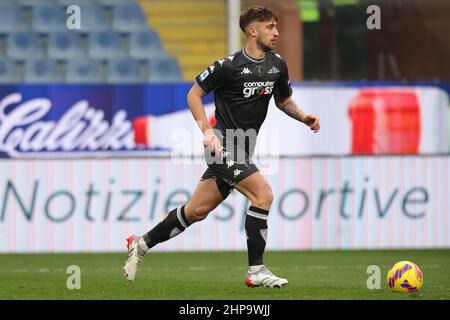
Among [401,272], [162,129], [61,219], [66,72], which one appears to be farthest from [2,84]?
[401,272]

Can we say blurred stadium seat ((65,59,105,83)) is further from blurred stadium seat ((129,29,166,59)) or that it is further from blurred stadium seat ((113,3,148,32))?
blurred stadium seat ((113,3,148,32))

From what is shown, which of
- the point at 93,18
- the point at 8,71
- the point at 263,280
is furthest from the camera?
the point at 93,18

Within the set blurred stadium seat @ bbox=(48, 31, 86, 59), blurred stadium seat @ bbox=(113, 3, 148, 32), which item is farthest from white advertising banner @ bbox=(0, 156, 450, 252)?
blurred stadium seat @ bbox=(113, 3, 148, 32)

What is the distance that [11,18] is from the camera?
16312 mm

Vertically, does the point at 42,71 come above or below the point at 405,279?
above

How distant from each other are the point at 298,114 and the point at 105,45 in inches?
340

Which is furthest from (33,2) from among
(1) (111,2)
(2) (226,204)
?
(2) (226,204)

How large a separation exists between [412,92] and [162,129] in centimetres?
365

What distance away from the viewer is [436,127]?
15875 mm

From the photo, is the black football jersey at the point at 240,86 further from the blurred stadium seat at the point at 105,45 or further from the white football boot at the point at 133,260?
the blurred stadium seat at the point at 105,45

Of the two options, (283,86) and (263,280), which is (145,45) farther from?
(263,280)

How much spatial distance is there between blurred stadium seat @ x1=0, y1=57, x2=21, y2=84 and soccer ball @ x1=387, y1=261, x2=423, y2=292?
933 centimetres

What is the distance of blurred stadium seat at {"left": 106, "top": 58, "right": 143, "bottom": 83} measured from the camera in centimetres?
1612

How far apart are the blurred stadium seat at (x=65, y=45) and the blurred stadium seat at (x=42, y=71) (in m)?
0.16
